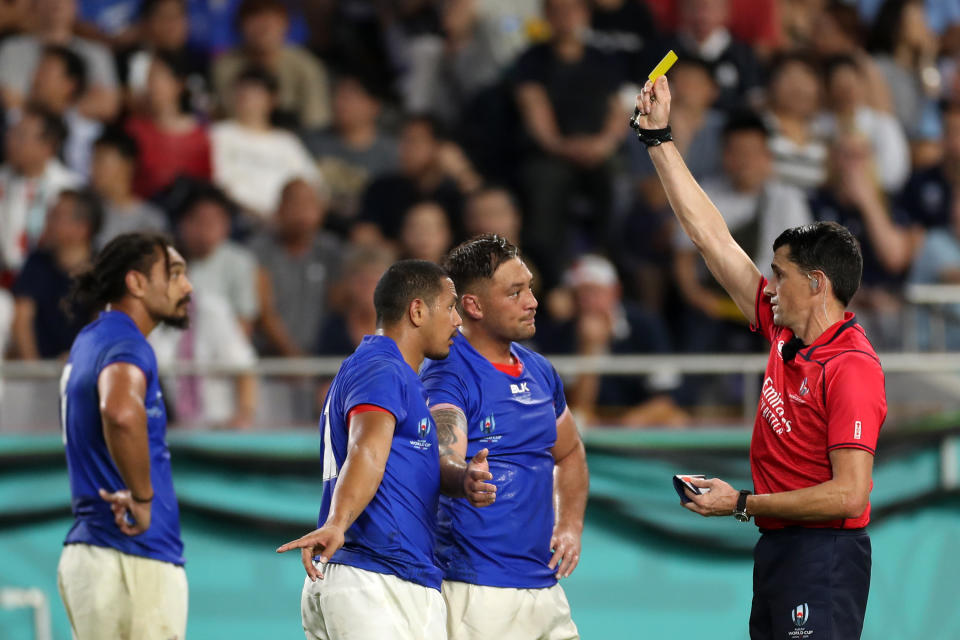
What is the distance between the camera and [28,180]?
954cm

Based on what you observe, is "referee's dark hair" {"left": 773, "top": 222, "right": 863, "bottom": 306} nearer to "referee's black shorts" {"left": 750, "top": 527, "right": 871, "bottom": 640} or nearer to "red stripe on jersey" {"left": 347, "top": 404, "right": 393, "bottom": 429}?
"referee's black shorts" {"left": 750, "top": 527, "right": 871, "bottom": 640}

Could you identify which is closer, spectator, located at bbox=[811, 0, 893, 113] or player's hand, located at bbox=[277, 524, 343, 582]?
player's hand, located at bbox=[277, 524, 343, 582]

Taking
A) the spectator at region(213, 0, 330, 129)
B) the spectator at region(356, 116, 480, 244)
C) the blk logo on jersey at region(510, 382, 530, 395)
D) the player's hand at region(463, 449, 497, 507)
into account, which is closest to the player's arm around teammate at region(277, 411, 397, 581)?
the player's hand at region(463, 449, 497, 507)

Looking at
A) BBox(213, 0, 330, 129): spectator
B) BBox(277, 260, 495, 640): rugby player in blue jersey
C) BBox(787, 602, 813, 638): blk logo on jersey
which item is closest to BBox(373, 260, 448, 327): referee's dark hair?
BBox(277, 260, 495, 640): rugby player in blue jersey

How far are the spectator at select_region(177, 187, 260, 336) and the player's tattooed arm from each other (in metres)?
4.17

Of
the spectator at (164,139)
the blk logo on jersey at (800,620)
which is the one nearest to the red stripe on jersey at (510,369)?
the blk logo on jersey at (800,620)

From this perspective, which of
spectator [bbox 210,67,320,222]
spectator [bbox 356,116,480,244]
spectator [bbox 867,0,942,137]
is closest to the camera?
spectator [bbox 356,116,480,244]

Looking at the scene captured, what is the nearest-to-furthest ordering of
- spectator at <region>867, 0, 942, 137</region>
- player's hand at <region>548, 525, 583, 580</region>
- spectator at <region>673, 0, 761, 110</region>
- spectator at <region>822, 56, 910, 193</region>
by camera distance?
player's hand at <region>548, 525, 583, 580</region>
spectator at <region>822, 56, 910, 193</region>
spectator at <region>673, 0, 761, 110</region>
spectator at <region>867, 0, 942, 137</region>

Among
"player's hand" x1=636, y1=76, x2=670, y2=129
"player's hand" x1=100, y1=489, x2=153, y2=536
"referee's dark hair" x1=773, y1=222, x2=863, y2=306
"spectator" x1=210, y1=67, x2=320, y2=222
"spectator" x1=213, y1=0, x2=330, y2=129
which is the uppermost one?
"spectator" x1=213, y1=0, x2=330, y2=129

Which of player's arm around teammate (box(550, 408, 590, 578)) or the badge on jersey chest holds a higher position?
the badge on jersey chest

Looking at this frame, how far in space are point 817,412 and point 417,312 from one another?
1505mm

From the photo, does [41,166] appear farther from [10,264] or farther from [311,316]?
[311,316]

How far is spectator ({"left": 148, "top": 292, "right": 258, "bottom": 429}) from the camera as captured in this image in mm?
7773

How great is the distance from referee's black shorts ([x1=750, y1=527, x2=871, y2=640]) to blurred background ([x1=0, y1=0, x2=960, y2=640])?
9.63ft
